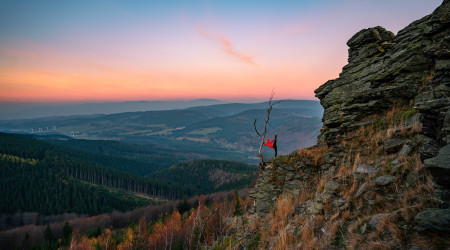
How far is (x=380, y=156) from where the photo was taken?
9547 millimetres

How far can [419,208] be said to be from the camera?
16.0 ft

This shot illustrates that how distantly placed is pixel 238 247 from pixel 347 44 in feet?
59.1

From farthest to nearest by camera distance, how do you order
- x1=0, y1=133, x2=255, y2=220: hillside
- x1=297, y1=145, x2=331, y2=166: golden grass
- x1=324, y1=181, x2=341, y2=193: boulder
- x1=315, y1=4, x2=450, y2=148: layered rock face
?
x1=0, y1=133, x2=255, y2=220: hillside
x1=297, y1=145, x2=331, y2=166: golden grass
x1=315, y1=4, x2=450, y2=148: layered rock face
x1=324, y1=181, x2=341, y2=193: boulder

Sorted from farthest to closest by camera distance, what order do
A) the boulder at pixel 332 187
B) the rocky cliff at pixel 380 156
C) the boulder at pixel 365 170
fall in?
the boulder at pixel 332 187
the boulder at pixel 365 170
the rocky cliff at pixel 380 156

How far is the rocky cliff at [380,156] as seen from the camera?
483cm

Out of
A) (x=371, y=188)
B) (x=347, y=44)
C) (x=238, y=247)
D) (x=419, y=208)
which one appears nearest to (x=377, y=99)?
(x=347, y=44)

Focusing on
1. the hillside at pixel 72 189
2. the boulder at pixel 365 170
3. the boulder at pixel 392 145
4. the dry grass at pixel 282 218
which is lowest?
the hillside at pixel 72 189

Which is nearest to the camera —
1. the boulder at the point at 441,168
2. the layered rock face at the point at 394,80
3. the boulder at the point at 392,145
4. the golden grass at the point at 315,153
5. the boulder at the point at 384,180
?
the boulder at the point at 441,168

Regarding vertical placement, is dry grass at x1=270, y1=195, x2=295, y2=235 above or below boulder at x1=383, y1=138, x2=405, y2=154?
below

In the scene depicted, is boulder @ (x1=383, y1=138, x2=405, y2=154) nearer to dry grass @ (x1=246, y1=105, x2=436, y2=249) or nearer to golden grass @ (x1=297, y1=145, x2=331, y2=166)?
dry grass @ (x1=246, y1=105, x2=436, y2=249)

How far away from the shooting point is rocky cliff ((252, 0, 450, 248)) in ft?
15.8

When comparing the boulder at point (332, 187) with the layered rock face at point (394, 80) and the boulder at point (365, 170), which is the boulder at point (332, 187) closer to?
the boulder at point (365, 170)

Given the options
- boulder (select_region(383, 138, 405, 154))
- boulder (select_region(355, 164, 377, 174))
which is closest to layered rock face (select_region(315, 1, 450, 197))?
boulder (select_region(383, 138, 405, 154))

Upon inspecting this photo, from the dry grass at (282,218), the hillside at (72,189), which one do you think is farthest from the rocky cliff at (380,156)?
the hillside at (72,189)
